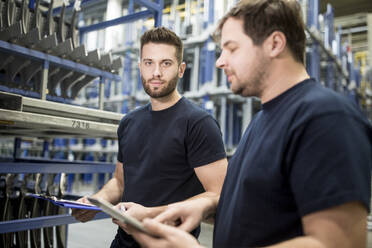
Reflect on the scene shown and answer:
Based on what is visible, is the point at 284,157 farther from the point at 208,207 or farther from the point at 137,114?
the point at 137,114

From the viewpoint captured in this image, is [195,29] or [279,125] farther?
[195,29]

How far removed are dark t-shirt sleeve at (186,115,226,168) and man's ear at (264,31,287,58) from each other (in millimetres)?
652

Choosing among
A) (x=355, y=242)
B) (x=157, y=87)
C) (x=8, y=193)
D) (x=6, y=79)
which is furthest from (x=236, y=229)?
(x=6, y=79)

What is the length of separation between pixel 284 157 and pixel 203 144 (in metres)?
0.70

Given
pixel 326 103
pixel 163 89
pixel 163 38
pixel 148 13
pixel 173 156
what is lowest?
pixel 173 156

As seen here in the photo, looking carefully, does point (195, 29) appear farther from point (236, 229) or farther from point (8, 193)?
point (236, 229)

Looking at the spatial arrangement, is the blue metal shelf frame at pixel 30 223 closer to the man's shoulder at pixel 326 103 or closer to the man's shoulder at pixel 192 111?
the man's shoulder at pixel 192 111

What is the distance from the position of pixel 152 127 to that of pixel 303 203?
1011 mm

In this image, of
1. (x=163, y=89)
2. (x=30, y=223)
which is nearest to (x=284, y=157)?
(x=163, y=89)

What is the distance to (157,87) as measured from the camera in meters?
1.60

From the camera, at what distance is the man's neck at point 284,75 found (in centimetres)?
89

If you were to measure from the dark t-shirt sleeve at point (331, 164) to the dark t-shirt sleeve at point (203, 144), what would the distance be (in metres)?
0.73

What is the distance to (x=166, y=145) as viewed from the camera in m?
1.51

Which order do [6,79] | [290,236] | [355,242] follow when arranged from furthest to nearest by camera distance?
[6,79], [290,236], [355,242]
